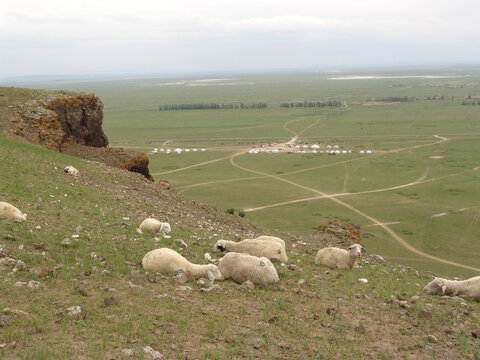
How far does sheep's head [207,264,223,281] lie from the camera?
→ 34.9ft

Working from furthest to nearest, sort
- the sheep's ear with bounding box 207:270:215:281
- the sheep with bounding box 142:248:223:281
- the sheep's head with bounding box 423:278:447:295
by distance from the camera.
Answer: the sheep's head with bounding box 423:278:447:295 < the sheep with bounding box 142:248:223:281 < the sheep's ear with bounding box 207:270:215:281

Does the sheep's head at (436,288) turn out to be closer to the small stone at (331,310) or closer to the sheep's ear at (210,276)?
the small stone at (331,310)

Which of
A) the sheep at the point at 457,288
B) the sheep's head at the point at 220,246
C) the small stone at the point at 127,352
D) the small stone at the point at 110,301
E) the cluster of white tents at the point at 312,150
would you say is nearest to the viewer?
the small stone at the point at 127,352

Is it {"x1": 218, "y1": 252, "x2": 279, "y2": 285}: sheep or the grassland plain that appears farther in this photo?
{"x1": 218, "y1": 252, "x2": 279, "y2": 285}: sheep

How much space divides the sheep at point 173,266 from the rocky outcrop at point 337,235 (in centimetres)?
1015

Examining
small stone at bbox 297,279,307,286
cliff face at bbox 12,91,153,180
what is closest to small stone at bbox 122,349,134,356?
small stone at bbox 297,279,307,286

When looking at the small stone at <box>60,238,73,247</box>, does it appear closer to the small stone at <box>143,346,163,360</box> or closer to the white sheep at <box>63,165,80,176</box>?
the small stone at <box>143,346,163,360</box>

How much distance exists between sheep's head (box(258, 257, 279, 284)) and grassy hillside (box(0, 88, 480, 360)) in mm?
259

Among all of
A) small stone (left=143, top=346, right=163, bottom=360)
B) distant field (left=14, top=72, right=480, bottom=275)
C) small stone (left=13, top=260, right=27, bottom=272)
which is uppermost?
small stone (left=13, top=260, right=27, bottom=272)

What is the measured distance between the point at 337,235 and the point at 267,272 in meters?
11.9

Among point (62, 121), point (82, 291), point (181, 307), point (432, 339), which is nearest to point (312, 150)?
point (62, 121)

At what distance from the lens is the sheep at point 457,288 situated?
11594mm

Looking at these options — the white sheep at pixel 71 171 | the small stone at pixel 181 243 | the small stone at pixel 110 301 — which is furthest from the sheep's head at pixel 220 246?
the white sheep at pixel 71 171

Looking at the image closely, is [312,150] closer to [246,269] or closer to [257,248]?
[257,248]
